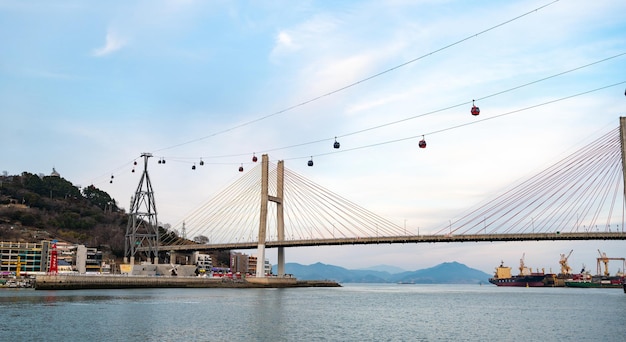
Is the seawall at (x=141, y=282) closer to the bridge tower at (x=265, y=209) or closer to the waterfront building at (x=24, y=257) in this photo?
the bridge tower at (x=265, y=209)

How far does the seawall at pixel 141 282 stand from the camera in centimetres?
7244

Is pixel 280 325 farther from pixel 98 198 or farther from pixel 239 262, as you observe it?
pixel 98 198

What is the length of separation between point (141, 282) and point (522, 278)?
4981 inches

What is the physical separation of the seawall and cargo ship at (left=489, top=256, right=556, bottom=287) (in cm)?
8848

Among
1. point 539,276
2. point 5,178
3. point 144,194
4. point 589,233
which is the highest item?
point 5,178

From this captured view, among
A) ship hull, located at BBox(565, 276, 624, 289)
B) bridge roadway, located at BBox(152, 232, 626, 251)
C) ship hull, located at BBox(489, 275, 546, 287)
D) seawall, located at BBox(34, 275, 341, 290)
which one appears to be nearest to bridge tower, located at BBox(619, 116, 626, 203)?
bridge roadway, located at BBox(152, 232, 626, 251)

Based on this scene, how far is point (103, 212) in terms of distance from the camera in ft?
525

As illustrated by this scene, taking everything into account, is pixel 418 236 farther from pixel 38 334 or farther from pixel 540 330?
pixel 38 334

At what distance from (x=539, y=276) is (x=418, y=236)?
10196 centimetres

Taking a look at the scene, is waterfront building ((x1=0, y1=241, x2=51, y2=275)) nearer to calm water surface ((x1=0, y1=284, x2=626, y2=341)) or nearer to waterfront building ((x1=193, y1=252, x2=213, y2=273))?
waterfront building ((x1=193, y1=252, x2=213, y2=273))

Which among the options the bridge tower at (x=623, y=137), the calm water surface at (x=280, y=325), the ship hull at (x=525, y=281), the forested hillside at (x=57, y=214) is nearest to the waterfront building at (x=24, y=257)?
the forested hillside at (x=57, y=214)

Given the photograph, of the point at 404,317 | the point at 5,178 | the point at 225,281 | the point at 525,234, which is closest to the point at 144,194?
the point at 225,281

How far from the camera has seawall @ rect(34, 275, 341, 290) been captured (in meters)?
72.4

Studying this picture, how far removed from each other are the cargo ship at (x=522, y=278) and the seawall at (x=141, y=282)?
290 ft
